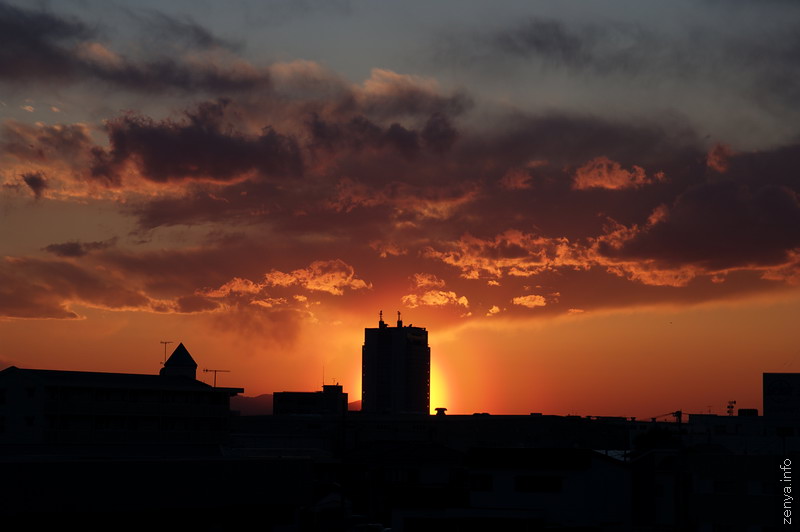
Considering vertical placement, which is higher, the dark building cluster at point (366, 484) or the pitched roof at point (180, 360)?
the pitched roof at point (180, 360)

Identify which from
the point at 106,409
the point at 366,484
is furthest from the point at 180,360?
the point at 366,484

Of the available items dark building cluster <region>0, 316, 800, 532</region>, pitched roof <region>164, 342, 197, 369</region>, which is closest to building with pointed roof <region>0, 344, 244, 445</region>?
dark building cluster <region>0, 316, 800, 532</region>

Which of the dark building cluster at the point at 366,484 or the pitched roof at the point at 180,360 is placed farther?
the pitched roof at the point at 180,360

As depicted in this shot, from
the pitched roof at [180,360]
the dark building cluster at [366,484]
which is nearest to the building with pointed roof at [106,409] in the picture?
the dark building cluster at [366,484]

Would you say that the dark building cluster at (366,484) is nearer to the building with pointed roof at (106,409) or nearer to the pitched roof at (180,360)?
the building with pointed roof at (106,409)

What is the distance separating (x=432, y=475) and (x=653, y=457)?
879 inches

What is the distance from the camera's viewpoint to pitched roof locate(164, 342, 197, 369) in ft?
581

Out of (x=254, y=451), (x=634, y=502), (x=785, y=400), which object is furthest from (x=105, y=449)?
(x=785, y=400)

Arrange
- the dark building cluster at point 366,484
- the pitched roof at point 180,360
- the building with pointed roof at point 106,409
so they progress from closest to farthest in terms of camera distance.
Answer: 1. the dark building cluster at point 366,484
2. the building with pointed roof at point 106,409
3. the pitched roof at point 180,360

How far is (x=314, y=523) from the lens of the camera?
7719 centimetres

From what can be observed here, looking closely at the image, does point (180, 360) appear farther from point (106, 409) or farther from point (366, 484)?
point (366, 484)

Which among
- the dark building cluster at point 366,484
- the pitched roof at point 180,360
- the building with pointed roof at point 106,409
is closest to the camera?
the dark building cluster at point 366,484

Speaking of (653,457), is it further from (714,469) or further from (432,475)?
(432,475)

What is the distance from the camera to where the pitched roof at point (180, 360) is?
17712cm
